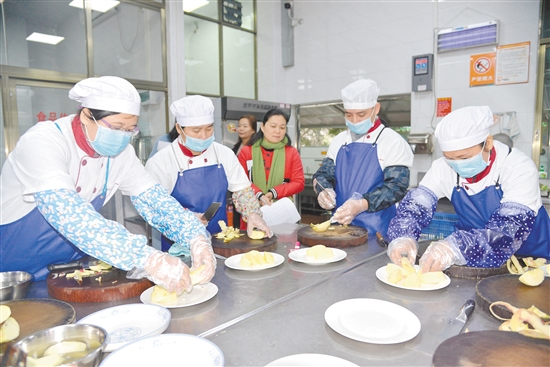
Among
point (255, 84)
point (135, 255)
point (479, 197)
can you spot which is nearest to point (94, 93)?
point (135, 255)

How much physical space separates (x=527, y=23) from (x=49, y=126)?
5.30m

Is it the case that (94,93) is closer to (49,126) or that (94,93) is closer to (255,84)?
(49,126)

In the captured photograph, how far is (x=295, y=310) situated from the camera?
143 cm

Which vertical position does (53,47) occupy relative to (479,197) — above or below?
above

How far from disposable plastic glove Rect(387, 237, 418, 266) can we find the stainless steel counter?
98 millimetres

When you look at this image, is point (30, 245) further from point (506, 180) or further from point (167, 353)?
point (506, 180)

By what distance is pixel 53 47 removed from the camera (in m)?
5.26

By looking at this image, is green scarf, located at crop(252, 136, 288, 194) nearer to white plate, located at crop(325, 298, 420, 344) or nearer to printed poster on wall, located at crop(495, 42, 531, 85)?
white plate, located at crop(325, 298, 420, 344)

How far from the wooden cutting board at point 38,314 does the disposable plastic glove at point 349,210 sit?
1.72 m

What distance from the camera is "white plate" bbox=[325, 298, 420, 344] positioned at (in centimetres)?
117

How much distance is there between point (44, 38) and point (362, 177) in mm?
5009

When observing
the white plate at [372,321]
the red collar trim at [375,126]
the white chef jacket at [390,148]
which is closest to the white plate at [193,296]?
the white plate at [372,321]

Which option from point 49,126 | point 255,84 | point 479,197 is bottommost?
point 479,197

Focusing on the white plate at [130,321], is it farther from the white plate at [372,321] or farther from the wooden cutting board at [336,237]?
the wooden cutting board at [336,237]
